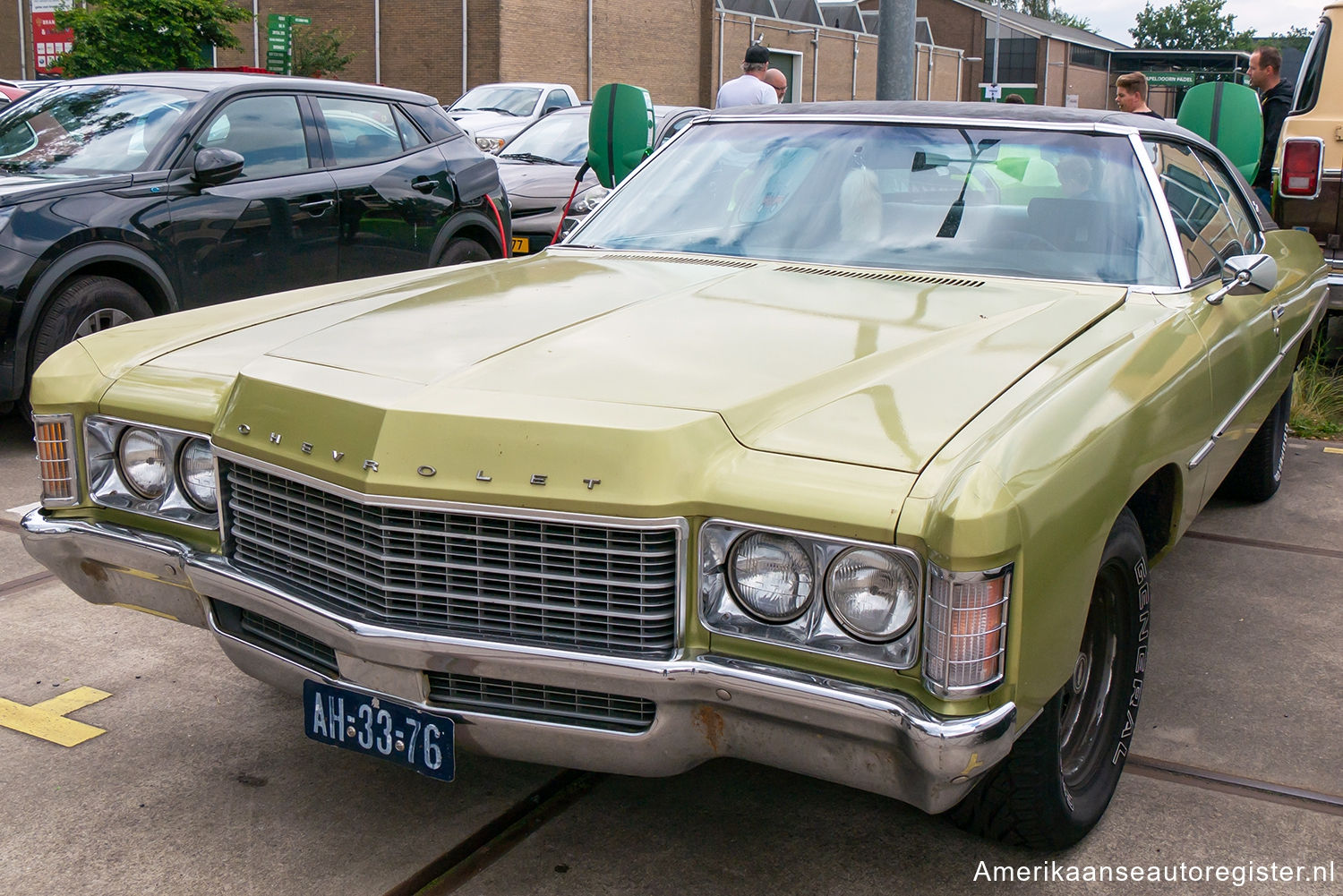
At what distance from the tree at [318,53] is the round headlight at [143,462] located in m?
34.0

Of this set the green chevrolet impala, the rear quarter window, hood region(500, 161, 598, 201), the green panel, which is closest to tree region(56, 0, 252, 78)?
hood region(500, 161, 598, 201)

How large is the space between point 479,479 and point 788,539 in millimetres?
559

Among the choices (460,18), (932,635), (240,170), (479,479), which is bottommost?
(932,635)

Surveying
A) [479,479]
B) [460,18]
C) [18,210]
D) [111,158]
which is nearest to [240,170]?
[111,158]

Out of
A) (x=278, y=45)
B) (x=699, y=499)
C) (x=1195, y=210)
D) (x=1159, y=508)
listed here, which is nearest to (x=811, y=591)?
(x=699, y=499)

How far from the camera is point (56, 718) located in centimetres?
326

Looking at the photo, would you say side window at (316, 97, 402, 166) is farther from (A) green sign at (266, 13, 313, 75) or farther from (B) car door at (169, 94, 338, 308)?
(A) green sign at (266, 13, 313, 75)

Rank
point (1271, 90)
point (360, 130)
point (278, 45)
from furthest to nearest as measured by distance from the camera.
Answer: point (278, 45)
point (1271, 90)
point (360, 130)

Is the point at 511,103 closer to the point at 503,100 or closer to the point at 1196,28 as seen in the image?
the point at 503,100

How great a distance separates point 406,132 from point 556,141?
4.32m

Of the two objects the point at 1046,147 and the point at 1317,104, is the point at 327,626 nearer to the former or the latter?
the point at 1046,147

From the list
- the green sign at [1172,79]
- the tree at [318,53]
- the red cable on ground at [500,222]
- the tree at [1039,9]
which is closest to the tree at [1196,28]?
the tree at [1039,9]

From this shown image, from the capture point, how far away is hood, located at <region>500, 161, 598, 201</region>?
→ 35.0ft

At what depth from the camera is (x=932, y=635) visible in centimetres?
204
